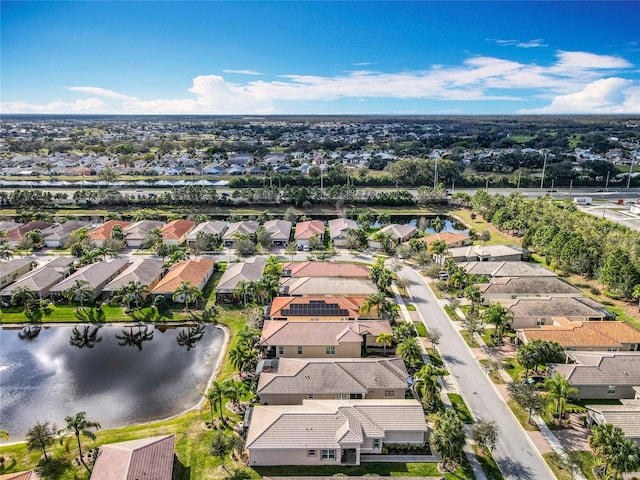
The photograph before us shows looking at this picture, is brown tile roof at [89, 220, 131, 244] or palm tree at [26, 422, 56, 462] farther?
brown tile roof at [89, 220, 131, 244]

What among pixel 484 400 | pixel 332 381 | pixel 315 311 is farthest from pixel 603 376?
pixel 315 311

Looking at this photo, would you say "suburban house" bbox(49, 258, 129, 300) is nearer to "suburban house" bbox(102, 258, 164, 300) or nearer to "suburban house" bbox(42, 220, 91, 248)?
"suburban house" bbox(102, 258, 164, 300)

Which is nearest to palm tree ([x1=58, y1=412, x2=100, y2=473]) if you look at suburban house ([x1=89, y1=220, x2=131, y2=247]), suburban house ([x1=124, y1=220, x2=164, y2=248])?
suburban house ([x1=124, y1=220, x2=164, y2=248])

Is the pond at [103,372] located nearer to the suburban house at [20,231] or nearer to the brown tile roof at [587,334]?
the suburban house at [20,231]

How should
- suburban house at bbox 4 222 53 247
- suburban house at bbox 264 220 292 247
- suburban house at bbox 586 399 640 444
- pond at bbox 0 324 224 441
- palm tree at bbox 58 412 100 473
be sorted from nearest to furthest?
palm tree at bbox 58 412 100 473 → suburban house at bbox 586 399 640 444 → pond at bbox 0 324 224 441 → suburban house at bbox 4 222 53 247 → suburban house at bbox 264 220 292 247

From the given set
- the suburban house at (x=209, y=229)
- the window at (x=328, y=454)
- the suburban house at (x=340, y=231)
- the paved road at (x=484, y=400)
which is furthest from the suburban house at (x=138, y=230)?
the window at (x=328, y=454)

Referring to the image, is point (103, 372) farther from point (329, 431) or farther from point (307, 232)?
point (307, 232)

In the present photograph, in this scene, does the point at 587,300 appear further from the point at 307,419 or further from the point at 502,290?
the point at 307,419
